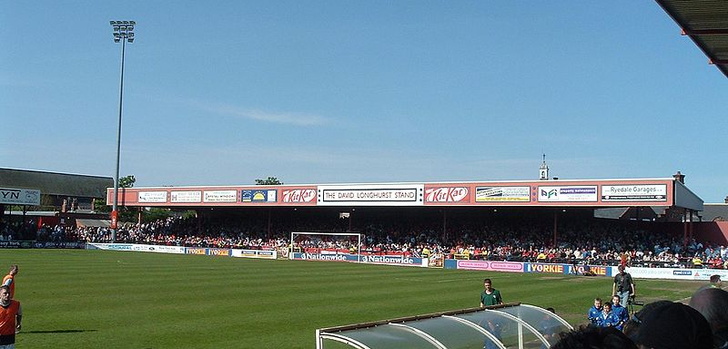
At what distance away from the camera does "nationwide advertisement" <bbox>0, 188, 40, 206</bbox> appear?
62.9m

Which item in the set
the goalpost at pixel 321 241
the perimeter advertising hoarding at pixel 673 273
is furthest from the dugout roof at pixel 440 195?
the perimeter advertising hoarding at pixel 673 273

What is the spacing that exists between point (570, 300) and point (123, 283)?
1633cm

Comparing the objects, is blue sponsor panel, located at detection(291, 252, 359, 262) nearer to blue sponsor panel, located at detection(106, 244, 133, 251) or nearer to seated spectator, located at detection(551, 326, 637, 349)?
blue sponsor panel, located at detection(106, 244, 133, 251)

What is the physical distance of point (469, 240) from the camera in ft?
186

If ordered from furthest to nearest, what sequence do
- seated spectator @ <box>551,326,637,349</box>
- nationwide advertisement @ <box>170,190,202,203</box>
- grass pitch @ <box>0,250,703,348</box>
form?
nationwide advertisement @ <box>170,190,202,203</box>
grass pitch @ <box>0,250,703,348</box>
seated spectator @ <box>551,326,637,349</box>

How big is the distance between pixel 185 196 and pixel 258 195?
8.58 m

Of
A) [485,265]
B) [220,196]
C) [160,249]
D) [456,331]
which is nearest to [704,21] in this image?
[456,331]

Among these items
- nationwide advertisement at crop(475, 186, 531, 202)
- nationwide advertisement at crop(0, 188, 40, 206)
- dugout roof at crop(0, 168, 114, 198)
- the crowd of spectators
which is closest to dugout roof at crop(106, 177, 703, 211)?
nationwide advertisement at crop(475, 186, 531, 202)

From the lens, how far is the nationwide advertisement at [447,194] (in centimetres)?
5253

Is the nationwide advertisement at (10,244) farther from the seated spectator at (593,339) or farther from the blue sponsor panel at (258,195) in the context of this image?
the seated spectator at (593,339)

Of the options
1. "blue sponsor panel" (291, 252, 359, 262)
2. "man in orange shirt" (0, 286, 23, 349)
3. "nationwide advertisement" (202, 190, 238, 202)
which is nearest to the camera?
"man in orange shirt" (0, 286, 23, 349)

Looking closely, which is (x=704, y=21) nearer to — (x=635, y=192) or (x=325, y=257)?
(x=635, y=192)

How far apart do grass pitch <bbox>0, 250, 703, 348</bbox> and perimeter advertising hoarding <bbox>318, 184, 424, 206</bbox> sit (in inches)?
640

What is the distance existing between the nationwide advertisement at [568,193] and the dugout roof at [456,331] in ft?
125
